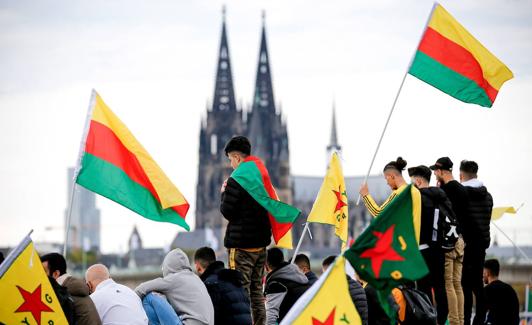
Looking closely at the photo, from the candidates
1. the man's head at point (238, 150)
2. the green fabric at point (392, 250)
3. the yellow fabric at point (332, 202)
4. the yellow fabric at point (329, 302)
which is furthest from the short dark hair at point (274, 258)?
the yellow fabric at point (329, 302)

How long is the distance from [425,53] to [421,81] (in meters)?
0.29

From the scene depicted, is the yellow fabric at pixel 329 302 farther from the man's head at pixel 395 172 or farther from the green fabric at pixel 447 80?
the green fabric at pixel 447 80

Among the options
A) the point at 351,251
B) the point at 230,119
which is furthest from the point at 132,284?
the point at 351,251

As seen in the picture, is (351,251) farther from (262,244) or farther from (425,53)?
(425,53)

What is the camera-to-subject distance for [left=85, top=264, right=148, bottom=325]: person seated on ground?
12773mm

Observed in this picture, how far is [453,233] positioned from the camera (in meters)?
13.9

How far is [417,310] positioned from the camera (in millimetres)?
12430

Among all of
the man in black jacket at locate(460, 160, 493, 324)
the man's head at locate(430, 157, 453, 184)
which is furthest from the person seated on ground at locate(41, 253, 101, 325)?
the man in black jacket at locate(460, 160, 493, 324)

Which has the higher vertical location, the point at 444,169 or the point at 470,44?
the point at 470,44

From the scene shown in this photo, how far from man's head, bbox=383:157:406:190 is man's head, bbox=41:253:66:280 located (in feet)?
9.34

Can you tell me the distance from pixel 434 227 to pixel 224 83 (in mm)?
142542

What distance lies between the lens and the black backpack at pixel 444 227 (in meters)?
13.8

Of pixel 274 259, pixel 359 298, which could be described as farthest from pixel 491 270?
pixel 274 259

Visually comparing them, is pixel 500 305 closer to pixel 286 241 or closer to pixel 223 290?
pixel 286 241
